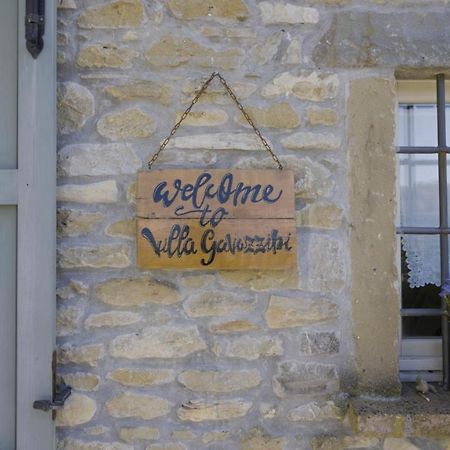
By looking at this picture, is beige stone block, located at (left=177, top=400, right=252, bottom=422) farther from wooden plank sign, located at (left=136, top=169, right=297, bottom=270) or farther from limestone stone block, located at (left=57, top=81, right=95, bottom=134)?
limestone stone block, located at (left=57, top=81, right=95, bottom=134)

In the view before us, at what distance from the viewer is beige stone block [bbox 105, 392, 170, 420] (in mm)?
2131

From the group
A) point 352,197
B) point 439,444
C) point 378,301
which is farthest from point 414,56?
point 439,444

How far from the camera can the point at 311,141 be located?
219cm

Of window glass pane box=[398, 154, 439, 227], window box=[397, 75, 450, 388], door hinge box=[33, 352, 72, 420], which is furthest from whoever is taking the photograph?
window glass pane box=[398, 154, 439, 227]

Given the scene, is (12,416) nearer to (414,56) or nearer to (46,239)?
(46,239)

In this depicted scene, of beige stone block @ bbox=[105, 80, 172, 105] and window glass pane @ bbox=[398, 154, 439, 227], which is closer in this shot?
beige stone block @ bbox=[105, 80, 172, 105]

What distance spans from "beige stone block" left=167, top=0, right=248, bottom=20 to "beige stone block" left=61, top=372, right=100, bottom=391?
1529 mm

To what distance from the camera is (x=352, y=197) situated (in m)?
2.19

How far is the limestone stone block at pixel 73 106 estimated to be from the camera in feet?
7.13

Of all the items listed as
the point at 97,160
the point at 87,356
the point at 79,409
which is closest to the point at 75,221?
the point at 97,160

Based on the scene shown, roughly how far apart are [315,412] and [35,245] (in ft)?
4.30

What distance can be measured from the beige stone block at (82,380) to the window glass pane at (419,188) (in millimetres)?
1522

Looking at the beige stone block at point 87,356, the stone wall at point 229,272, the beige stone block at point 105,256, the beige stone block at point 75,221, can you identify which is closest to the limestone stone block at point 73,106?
the stone wall at point 229,272

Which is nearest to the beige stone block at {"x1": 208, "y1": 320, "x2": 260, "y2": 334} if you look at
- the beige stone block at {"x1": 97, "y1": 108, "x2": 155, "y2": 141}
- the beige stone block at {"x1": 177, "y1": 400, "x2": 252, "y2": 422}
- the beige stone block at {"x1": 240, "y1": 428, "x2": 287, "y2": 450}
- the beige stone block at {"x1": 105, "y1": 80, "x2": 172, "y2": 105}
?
the beige stone block at {"x1": 177, "y1": 400, "x2": 252, "y2": 422}
